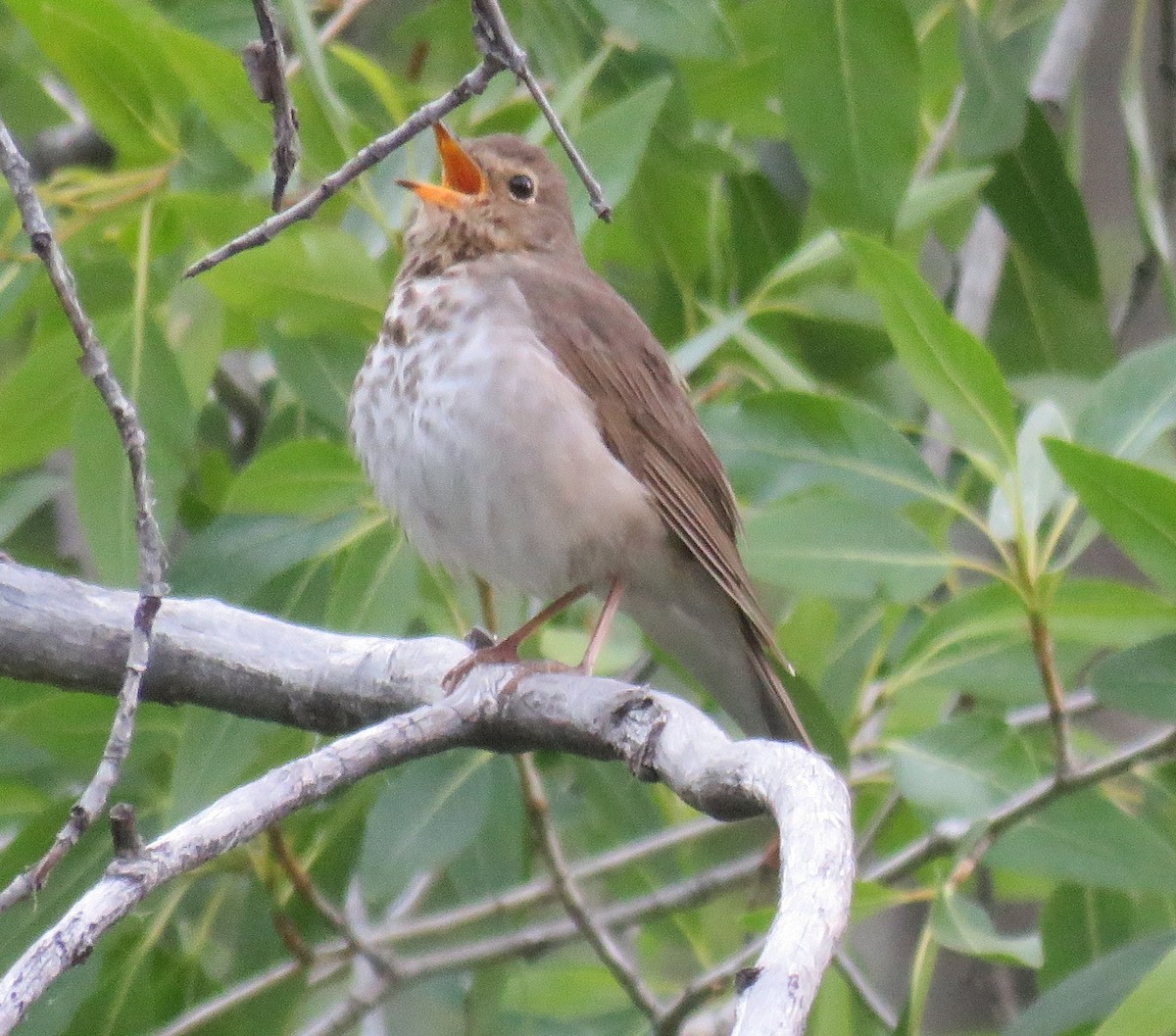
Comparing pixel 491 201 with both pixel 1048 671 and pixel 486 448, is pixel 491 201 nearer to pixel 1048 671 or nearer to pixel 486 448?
pixel 486 448

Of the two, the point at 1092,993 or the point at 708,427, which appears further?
the point at 708,427

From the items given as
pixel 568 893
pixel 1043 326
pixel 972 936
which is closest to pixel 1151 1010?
pixel 972 936

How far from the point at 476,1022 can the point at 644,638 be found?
3.31 feet

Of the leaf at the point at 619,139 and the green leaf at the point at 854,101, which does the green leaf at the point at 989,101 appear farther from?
the leaf at the point at 619,139

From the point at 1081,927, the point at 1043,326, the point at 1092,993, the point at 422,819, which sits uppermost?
the point at 422,819

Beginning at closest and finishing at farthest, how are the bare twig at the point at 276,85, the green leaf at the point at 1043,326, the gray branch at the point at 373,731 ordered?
the gray branch at the point at 373,731
the bare twig at the point at 276,85
the green leaf at the point at 1043,326

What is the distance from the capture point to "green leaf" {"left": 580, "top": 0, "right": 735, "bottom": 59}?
3.83 metres

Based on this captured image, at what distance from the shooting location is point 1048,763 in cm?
459

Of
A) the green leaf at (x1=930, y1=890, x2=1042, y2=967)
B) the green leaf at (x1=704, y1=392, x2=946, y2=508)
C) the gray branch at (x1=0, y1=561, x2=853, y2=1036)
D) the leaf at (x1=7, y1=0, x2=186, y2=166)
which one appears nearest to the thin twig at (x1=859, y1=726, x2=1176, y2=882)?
the green leaf at (x1=930, y1=890, x2=1042, y2=967)

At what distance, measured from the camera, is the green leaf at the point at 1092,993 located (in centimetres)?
371

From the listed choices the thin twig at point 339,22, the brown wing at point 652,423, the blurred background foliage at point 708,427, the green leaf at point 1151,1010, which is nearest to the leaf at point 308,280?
the blurred background foliage at point 708,427

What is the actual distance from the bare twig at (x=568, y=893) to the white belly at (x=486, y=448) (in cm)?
48

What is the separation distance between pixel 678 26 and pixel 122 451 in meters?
1.45

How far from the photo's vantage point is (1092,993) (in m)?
3.75
